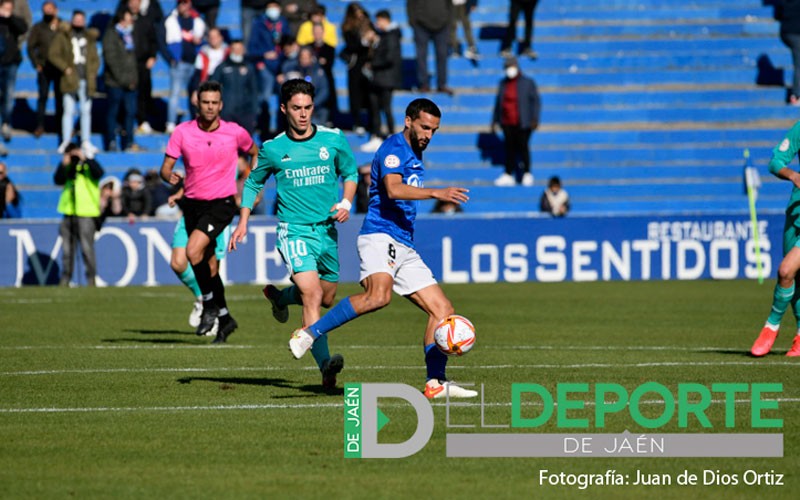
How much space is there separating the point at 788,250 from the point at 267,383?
197 inches

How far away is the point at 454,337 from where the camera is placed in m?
10.3

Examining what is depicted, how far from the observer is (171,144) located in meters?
15.1

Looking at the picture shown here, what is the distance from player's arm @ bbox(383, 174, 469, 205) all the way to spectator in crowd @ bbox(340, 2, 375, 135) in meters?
19.8

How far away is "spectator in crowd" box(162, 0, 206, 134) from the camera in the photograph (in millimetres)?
30969

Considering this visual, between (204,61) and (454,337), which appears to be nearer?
(454,337)

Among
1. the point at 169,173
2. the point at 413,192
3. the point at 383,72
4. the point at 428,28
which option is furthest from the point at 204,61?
the point at 413,192

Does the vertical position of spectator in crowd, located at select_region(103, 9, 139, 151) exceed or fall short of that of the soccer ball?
it exceeds it

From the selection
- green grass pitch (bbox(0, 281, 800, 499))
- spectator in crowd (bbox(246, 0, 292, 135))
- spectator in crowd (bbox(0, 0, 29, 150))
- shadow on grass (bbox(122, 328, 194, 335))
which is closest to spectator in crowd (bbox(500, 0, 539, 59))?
spectator in crowd (bbox(246, 0, 292, 135))

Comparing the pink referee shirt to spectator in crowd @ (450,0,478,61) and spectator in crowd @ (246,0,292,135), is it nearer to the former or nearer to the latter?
spectator in crowd @ (246,0,292,135)

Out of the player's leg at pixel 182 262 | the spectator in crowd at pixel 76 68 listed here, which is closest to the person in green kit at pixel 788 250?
the player's leg at pixel 182 262

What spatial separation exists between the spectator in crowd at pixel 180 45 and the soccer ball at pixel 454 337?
21230 mm

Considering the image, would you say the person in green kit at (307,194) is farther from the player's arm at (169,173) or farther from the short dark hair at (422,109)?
the player's arm at (169,173)

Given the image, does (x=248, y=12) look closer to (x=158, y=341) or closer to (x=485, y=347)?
(x=158, y=341)

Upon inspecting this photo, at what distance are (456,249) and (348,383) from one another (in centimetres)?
1567
